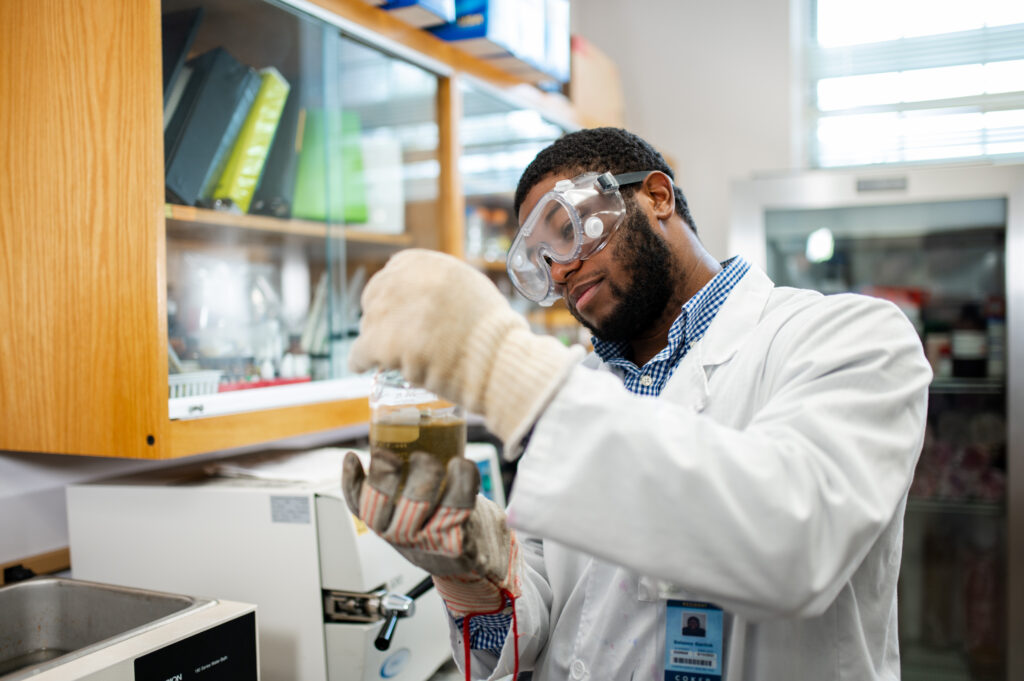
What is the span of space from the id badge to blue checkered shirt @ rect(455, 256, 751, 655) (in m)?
0.27

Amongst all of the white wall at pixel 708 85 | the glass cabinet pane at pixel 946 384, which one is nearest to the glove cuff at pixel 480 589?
the glass cabinet pane at pixel 946 384

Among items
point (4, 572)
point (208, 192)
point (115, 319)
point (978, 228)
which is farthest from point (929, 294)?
point (4, 572)

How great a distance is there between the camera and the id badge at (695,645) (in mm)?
1014

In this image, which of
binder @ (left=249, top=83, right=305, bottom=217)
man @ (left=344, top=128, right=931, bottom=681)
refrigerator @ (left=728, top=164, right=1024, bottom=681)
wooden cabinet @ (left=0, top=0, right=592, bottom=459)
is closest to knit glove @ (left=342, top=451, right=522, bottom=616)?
man @ (left=344, top=128, right=931, bottom=681)

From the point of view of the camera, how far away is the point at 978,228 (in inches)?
111

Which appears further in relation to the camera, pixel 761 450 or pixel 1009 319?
pixel 1009 319

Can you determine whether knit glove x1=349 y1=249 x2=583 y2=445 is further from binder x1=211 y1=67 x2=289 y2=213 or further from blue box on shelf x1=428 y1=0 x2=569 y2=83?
blue box on shelf x1=428 y1=0 x2=569 y2=83

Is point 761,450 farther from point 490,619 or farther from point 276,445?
point 276,445

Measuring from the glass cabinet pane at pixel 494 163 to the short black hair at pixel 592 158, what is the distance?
2.92 ft

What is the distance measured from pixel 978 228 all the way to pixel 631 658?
2.51 metres

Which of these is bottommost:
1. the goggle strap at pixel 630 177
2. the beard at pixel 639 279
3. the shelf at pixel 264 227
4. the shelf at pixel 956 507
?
the shelf at pixel 956 507

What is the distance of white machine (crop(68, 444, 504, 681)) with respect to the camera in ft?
4.57

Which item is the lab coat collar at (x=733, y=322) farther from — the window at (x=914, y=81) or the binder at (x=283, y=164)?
the window at (x=914, y=81)

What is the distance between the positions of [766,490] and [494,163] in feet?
7.11
